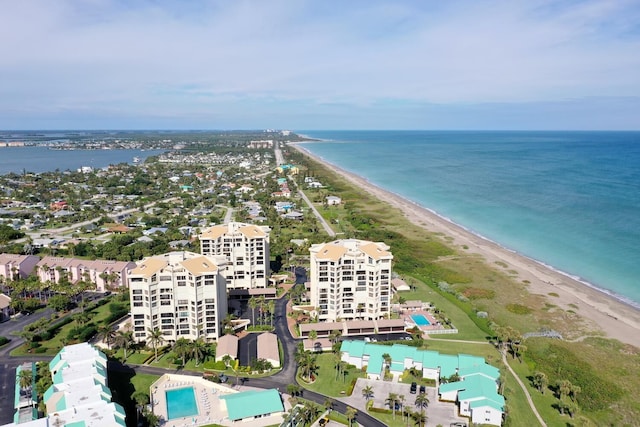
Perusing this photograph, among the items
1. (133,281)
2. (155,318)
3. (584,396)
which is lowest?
(584,396)

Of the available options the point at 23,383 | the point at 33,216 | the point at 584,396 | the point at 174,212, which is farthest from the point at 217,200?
the point at 584,396

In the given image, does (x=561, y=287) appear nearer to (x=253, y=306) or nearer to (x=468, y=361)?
(x=468, y=361)

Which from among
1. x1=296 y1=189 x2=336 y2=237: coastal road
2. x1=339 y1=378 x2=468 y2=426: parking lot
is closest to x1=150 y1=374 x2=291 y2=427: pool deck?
x1=339 y1=378 x2=468 y2=426: parking lot

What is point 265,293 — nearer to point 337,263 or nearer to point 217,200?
point 337,263

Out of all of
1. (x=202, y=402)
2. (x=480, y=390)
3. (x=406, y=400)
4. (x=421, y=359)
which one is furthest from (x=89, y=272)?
(x=480, y=390)

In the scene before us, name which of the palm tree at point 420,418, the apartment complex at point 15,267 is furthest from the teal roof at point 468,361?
the apartment complex at point 15,267

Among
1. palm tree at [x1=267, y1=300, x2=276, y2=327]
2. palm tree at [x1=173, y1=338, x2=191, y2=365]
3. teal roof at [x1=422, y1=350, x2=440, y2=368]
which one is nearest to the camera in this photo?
teal roof at [x1=422, y1=350, x2=440, y2=368]

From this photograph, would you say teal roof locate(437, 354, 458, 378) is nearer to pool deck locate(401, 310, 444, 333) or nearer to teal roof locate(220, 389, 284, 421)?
pool deck locate(401, 310, 444, 333)
